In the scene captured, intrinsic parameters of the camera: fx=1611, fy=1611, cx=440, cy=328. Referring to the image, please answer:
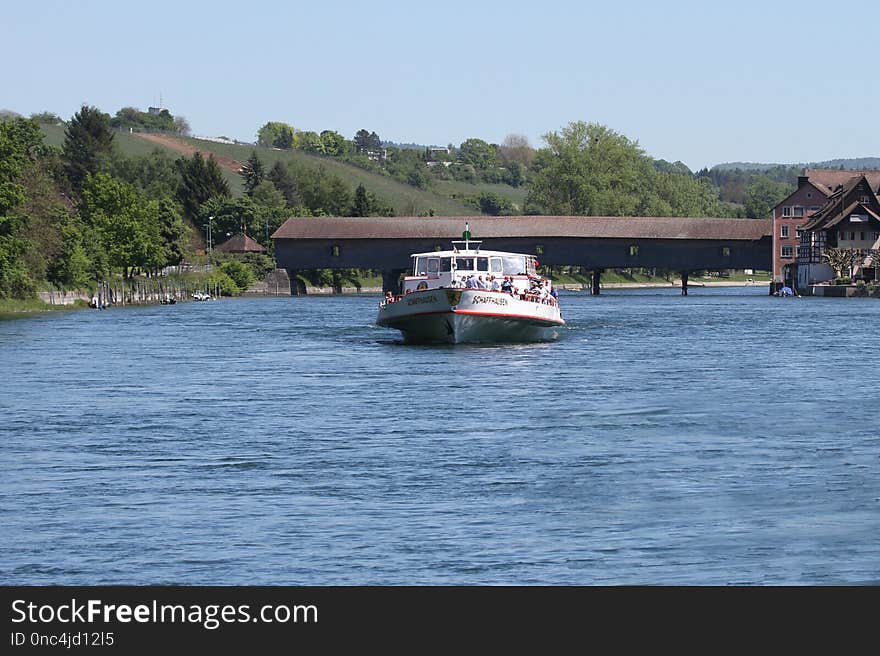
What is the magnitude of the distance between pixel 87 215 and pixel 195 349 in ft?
229

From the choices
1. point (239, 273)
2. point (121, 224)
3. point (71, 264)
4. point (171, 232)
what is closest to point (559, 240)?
point (239, 273)

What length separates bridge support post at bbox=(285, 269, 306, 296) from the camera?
517 feet

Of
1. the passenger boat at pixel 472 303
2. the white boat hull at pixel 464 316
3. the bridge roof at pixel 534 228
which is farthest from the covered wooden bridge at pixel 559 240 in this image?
the white boat hull at pixel 464 316

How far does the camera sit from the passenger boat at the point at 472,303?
181ft

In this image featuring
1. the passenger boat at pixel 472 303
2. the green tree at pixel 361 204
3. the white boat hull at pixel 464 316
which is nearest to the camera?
the white boat hull at pixel 464 316

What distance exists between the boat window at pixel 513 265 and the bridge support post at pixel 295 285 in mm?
95763

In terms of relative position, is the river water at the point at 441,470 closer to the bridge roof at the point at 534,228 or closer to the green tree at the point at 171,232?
the bridge roof at the point at 534,228

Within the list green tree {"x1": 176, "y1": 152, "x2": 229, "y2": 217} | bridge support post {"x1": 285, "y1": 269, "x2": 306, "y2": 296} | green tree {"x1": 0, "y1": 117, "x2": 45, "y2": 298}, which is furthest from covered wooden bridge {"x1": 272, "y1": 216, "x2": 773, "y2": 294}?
green tree {"x1": 0, "y1": 117, "x2": 45, "y2": 298}

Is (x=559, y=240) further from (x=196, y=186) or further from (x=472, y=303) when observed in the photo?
(x=472, y=303)

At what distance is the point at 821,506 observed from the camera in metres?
20.8

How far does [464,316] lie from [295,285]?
4109 inches

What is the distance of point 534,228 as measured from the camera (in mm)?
146125
